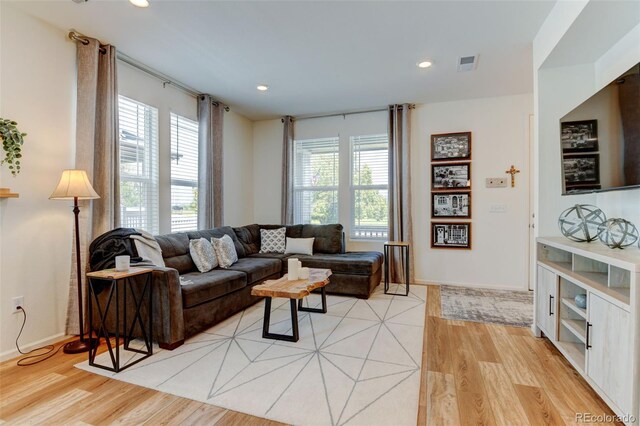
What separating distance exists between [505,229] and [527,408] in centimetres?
311

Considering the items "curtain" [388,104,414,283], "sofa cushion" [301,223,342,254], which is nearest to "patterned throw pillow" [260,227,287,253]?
"sofa cushion" [301,223,342,254]

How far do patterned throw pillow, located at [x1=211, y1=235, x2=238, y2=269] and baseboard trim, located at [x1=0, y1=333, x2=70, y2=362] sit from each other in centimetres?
152

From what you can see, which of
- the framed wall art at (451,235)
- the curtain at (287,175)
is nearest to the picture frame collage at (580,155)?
the framed wall art at (451,235)

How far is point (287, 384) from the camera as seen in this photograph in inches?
79.3

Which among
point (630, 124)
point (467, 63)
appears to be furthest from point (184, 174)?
point (630, 124)

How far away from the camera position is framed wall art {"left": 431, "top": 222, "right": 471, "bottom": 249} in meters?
4.56

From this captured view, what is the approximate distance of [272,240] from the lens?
4852 millimetres

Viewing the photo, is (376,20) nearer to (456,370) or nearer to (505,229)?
(456,370)

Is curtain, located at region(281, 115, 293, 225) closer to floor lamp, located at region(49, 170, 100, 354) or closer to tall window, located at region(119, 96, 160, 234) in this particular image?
tall window, located at region(119, 96, 160, 234)

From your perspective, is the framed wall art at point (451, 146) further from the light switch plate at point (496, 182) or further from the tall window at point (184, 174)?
the tall window at point (184, 174)

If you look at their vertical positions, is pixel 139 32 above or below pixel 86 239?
above

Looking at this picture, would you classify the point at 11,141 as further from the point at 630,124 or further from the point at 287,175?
the point at 630,124

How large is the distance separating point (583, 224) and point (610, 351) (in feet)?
3.30

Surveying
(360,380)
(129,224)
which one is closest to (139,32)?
(129,224)
